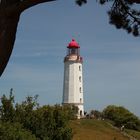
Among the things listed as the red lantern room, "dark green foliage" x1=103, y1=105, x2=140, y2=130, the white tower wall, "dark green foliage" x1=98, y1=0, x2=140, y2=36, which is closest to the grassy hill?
the white tower wall

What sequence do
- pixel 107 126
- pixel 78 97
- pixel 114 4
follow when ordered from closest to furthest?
1. pixel 114 4
2. pixel 107 126
3. pixel 78 97

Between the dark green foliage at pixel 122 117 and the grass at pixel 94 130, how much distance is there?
981 centimetres

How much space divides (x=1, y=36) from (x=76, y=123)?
59.7 meters

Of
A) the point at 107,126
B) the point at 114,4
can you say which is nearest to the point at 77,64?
the point at 107,126

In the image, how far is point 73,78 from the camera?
265ft

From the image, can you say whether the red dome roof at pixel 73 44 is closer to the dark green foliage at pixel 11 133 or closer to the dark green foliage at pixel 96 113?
the dark green foliage at pixel 96 113

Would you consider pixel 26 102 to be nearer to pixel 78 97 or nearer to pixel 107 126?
pixel 107 126

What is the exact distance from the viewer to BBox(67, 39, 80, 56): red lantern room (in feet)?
273

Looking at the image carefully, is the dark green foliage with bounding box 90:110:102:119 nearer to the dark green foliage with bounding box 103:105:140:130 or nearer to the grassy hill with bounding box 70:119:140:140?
the dark green foliage with bounding box 103:105:140:130

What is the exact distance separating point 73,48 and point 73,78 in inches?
212

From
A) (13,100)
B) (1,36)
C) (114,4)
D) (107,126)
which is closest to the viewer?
(1,36)

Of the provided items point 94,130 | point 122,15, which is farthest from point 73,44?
point 122,15

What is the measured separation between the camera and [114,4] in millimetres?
10711

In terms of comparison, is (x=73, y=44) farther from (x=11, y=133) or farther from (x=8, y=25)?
(x=8, y=25)
